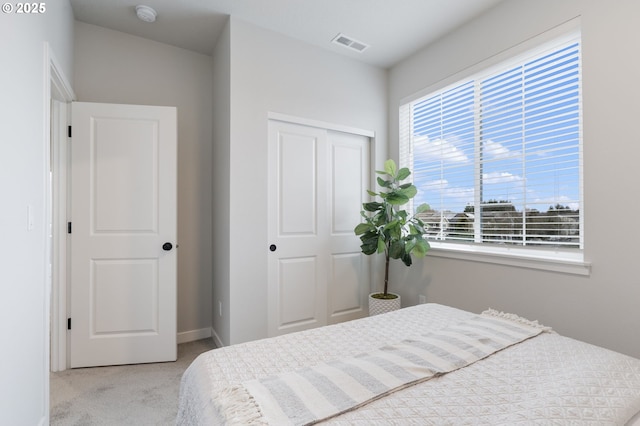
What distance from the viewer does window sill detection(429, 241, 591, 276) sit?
2018 millimetres

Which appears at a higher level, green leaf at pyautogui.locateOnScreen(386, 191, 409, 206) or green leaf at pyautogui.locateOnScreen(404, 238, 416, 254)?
green leaf at pyautogui.locateOnScreen(386, 191, 409, 206)

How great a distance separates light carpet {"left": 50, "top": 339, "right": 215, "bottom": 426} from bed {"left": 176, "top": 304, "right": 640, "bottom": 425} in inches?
40.3

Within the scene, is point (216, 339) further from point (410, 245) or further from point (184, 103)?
point (184, 103)

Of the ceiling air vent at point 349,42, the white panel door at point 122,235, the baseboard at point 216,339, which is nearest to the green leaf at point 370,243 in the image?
the baseboard at point 216,339

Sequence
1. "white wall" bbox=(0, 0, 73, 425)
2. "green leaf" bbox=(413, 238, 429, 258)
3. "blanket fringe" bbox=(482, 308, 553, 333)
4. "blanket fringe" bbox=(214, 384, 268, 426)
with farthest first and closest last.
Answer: "green leaf" bbox=(413, 238, 429, 258), "blanket fringe" bbox=(482, 308, 553, 333), "white wall" bbox=(0, 0, 73, 425), "blanket fringe" bbox=(214, 384, 268, 426)

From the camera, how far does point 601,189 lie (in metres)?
1.91

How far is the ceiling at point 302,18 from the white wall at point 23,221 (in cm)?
89

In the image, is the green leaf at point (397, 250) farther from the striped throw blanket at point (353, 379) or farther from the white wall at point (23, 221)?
the white wall at point (23, 221)

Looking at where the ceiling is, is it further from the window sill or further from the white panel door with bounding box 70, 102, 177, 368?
the window sill

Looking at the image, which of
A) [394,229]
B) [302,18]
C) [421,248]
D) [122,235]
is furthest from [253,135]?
[421,248]

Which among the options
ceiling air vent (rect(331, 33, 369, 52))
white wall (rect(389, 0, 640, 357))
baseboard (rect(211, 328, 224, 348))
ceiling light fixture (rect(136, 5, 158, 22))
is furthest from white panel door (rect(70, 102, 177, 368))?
white wall (rect(389, 0, 640, 357))

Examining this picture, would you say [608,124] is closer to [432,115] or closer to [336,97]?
[432,115]

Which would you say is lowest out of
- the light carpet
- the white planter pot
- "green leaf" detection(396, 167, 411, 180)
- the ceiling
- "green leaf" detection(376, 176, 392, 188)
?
the light carpet

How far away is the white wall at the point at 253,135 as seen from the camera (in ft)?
8.59
